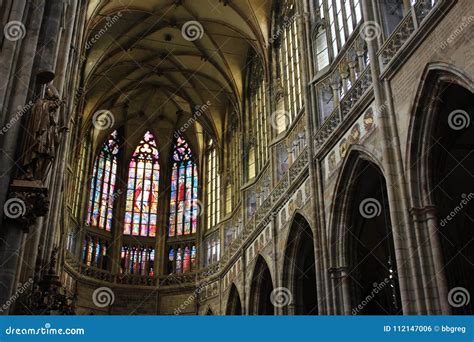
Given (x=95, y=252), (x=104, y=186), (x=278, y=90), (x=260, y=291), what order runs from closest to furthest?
(x=278, y=90) < (x=260, y=291) < (x=95, y=252) < (x=104, y=186)

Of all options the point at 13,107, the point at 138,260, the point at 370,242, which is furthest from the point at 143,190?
the point at 13,107

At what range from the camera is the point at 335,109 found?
18172 millimetres

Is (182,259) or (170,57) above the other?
(170,57)

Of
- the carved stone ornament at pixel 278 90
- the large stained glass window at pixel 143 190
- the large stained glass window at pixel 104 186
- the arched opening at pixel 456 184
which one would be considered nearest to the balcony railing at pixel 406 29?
the arched opening at pixel 456 184

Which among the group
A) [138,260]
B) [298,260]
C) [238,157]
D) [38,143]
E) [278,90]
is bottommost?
[38,143]

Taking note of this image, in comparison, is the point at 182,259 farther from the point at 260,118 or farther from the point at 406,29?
the point at 406,29

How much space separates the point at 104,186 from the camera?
38.1m

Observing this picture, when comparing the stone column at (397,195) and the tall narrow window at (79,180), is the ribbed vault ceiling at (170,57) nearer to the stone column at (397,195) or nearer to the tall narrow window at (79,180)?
the tall narrow window at (79,180)

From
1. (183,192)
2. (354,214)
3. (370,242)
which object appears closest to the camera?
(354,214)

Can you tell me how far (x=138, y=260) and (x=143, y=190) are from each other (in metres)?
5.03

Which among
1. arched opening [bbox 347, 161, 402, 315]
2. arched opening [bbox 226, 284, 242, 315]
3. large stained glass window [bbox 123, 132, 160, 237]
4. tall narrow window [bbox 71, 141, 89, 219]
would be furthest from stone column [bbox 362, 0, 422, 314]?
large stained glass window [bbox 123, 132, 160, 237]

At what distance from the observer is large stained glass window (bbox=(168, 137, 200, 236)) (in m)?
38.2

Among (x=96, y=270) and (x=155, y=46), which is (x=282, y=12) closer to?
(x=155, y=46)

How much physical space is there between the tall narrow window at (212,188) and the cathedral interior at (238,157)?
0.15m
